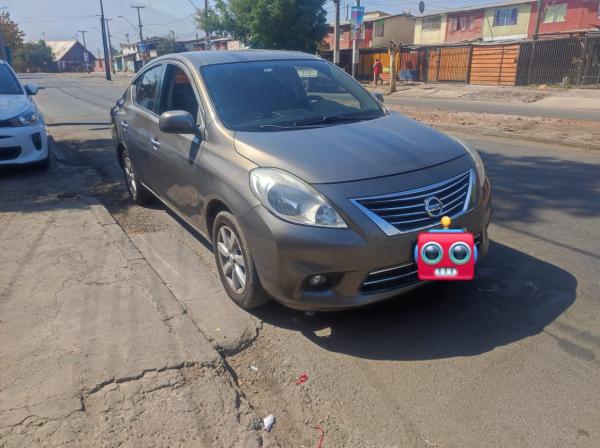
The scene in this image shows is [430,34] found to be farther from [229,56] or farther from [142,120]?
[229,56]

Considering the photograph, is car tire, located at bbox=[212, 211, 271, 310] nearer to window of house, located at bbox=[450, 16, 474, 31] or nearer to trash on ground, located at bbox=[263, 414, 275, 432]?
trash on ground, located at bbox=[263, 414, 275, 432]

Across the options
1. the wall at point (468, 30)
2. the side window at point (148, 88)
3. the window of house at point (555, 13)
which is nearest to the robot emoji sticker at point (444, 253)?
the side window at point (148, 88)

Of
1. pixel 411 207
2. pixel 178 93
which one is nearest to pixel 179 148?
pixel 178 93

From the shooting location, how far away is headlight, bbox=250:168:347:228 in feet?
9.18

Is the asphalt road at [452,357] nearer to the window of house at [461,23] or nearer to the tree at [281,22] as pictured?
the tree at [281,22]

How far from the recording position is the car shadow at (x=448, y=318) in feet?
9.96

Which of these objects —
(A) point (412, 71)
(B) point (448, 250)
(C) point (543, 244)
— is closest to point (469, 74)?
(A) point (412, 71)

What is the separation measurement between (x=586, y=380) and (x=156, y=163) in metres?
3.78

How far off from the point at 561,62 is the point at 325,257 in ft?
94.2

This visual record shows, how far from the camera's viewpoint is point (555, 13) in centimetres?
4056

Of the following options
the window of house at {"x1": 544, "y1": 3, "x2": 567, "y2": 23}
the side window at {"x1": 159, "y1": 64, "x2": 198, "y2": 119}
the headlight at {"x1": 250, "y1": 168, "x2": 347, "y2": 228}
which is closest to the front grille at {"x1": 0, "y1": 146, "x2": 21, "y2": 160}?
the side window at {"x1": 159, "y1": 64, "x2": 198, "y2": 119}

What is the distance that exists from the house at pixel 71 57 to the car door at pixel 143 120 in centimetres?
10671

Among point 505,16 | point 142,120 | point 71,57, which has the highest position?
point 505,16

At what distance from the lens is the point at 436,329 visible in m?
3.19
